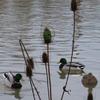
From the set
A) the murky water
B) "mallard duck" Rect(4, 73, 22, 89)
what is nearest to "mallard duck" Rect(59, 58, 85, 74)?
the murky water

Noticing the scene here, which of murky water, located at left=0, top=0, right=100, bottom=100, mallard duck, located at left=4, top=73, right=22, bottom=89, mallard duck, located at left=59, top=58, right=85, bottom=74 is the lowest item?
murky water, located at left=0, top=0, right=100, bottom=100

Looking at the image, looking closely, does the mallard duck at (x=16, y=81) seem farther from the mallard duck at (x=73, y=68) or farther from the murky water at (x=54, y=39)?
the mallard duck at (x=73, y=68)

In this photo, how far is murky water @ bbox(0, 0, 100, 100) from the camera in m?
12.6

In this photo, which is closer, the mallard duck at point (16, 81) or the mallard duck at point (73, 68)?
the mallard duck at point (16, 81)

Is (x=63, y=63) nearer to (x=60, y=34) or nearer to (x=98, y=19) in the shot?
(x=60, y=34)

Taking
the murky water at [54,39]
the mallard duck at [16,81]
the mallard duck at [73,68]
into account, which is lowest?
the murky water at [54,39]

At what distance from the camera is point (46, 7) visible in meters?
32.9

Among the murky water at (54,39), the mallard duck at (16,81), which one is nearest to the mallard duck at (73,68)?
the murky water at (54,39)

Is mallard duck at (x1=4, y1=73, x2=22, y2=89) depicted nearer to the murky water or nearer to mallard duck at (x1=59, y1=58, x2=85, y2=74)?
the murky water

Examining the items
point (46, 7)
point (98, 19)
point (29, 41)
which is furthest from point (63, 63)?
point (46, 7)

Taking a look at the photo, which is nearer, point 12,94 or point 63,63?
point 12,94

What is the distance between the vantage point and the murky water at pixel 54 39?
12.6 metres

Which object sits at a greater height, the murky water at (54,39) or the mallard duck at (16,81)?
the mallard duck at (16,81)

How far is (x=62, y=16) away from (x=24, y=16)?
224 centimetres
